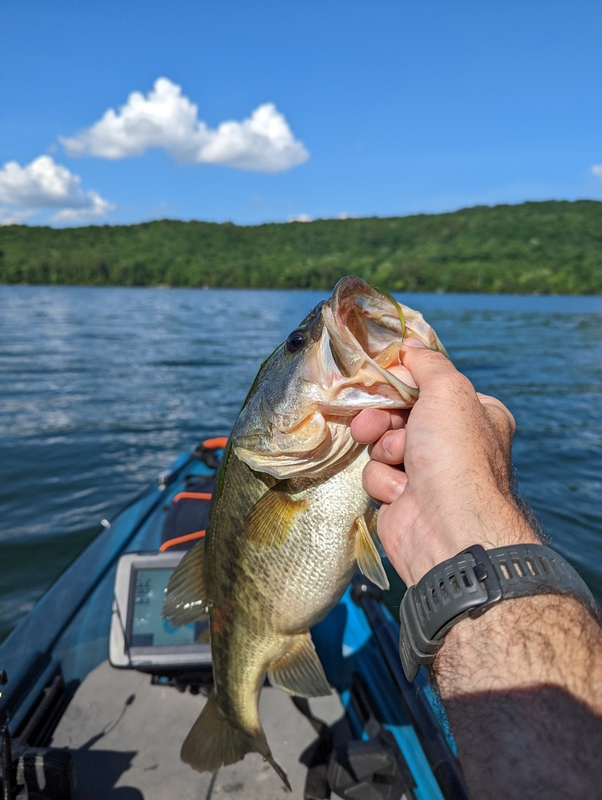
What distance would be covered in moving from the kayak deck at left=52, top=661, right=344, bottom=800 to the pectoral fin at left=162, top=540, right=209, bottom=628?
1.19 meters

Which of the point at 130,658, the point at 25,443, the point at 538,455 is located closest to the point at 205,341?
the point at 25,443

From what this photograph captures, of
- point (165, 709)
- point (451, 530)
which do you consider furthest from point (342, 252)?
point (451, 530)

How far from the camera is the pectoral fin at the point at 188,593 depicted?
250 centimetres

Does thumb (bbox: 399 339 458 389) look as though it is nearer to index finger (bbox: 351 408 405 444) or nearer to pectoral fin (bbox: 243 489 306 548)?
index finger (bbox: 351 408 405 444)

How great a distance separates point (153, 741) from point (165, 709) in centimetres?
24

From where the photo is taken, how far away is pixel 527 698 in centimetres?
129

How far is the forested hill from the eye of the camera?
77625 mm

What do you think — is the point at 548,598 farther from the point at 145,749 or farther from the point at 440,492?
the point at 145,749

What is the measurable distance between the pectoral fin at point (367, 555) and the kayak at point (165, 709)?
97cm

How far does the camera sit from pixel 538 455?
32.1 feet

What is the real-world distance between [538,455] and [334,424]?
8.89m

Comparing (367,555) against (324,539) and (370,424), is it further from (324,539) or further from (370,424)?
(370,424)

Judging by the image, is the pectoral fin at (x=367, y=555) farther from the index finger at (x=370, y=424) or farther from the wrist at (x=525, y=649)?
the wrist at (x=525, y=649)

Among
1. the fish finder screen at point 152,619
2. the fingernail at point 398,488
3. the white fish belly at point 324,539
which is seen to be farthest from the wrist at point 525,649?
the fish finder screen at point 152,619
